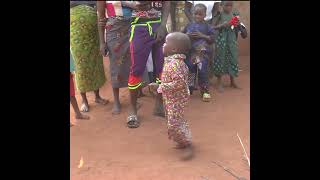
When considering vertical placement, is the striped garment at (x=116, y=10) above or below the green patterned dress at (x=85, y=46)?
above

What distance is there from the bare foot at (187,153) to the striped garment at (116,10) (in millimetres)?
1919

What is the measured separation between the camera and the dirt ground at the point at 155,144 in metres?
3.48

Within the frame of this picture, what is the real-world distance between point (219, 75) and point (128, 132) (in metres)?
2.32

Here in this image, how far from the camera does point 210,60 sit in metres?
6.29

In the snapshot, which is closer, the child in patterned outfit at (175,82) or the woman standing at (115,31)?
the child in patterned outfit at (175,82)

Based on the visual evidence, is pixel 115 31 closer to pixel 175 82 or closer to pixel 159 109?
pixel 159 109

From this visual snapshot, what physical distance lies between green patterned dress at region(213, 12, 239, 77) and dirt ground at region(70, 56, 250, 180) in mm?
695

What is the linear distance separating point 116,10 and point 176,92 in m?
1.86

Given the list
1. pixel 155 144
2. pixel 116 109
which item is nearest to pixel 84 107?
pixel 116 109

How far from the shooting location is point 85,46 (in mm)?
5285

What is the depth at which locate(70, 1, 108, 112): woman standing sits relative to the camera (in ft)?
17.0

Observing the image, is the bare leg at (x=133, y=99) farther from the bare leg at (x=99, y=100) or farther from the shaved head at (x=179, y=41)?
the shaved head at (x=179, y=41)

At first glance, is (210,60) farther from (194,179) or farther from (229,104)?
(194,179)

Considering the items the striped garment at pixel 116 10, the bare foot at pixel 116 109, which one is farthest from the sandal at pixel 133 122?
the striped garment at pixel 116 10
